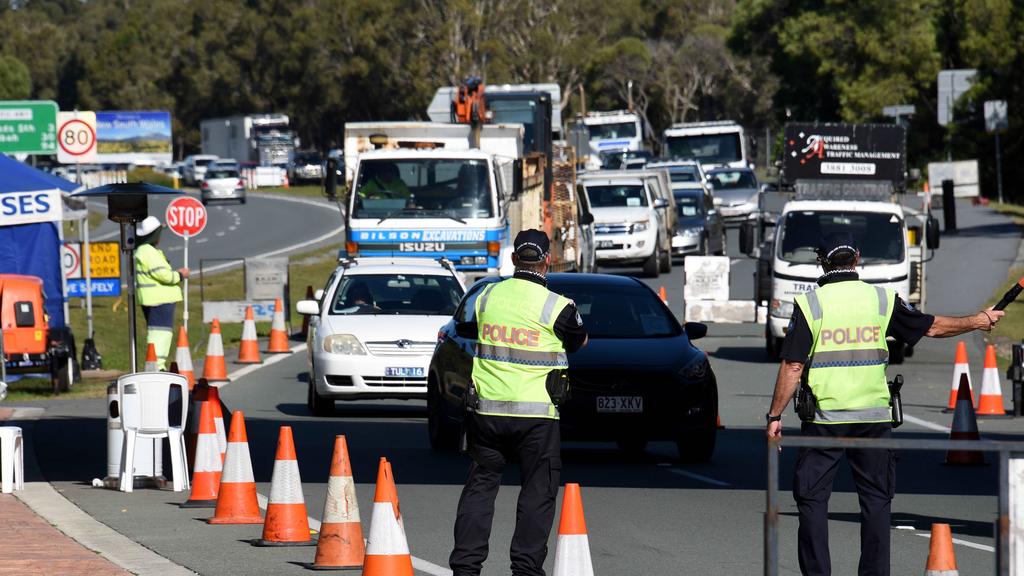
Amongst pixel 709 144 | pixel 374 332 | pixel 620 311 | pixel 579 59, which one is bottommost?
pixel 374 332

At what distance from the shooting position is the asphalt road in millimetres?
9836

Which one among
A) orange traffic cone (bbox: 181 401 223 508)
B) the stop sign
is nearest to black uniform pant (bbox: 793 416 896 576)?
orange traffic cone (bbox: 181 401 223 508)

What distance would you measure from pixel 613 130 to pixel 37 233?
47.8m

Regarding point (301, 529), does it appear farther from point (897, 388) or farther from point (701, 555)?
point (897, 388)

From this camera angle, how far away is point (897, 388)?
8.52 metres

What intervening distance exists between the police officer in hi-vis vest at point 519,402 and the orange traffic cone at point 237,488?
2534 millimetres

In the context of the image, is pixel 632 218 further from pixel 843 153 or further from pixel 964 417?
pixel 964 417

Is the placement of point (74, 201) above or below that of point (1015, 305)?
above

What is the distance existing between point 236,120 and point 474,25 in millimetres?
16668

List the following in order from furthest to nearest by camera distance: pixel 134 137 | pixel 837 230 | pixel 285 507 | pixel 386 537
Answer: pixel 134 137, pixel 837 230, pixel 285 507, pixel 386 537

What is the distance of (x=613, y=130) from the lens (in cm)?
6931

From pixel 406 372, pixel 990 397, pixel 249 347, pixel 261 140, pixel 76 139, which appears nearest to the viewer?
pixel 406 372

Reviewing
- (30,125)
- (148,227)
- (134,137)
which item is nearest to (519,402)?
(148,227)

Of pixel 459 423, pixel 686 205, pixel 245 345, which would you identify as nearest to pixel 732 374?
pixel 245 345
